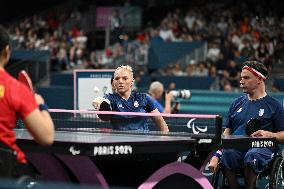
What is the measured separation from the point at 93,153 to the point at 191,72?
14.9 m

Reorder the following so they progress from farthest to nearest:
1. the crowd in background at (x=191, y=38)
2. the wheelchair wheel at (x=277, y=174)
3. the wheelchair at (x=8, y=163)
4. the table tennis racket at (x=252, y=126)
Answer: the crowd in background at (x=191, y=38), the table tennis racket at (x=252, y=126), the wheelchair wheel at (x=277, y=174), the wheelchair at (x=8, y=163)

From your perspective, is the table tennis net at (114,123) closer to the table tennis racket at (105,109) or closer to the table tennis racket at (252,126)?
the table tennis racket at (105,109)

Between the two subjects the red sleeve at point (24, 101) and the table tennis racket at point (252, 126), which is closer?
the red sleeve at point (24, 101)

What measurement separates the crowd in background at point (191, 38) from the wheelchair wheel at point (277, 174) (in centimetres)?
999

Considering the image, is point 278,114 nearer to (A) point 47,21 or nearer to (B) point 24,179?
(B) point 24,179

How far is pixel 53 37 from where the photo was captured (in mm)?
23906

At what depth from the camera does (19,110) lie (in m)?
3.84

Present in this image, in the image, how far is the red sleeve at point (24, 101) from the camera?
3.81 m

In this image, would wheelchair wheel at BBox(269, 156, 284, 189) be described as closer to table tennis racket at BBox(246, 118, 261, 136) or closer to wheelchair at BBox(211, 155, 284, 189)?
wheelchair at BBox(211, 155, 284, 189)

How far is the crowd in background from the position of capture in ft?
61.0

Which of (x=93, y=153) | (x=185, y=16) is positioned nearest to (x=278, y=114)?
(x=93, y=153)

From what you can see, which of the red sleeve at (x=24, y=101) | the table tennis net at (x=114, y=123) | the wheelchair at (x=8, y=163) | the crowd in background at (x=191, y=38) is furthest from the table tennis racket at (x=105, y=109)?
the crowd in background at (x=191, y=38)

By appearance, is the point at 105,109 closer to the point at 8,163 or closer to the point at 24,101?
the point at 8,163

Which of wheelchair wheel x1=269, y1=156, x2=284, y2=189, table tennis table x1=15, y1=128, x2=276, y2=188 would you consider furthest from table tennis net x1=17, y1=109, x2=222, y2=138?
wheelchair wheel x1=269, y1=156, x2=284, y2=189
